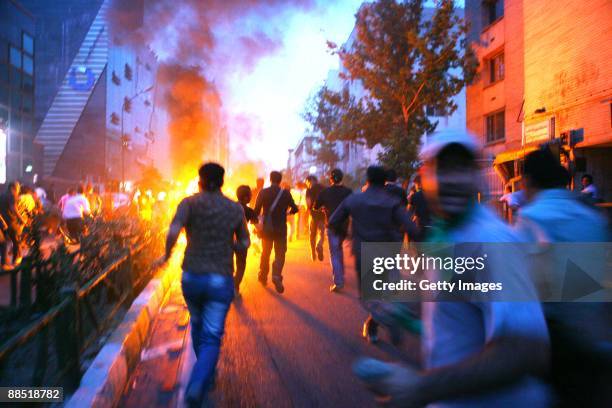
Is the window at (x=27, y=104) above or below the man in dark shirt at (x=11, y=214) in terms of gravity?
above

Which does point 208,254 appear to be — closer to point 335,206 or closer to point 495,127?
point 335,206

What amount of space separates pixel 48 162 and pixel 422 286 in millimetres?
44239

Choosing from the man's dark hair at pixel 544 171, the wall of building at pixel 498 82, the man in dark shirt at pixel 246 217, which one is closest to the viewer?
the man's dark hair at pixel 544 171

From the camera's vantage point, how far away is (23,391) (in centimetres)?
340

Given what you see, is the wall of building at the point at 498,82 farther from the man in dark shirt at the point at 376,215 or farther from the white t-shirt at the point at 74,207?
the man in dark shirt at the point at 376,215

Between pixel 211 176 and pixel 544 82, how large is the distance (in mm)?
16367

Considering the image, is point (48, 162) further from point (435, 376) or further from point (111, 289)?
point (435, 376)

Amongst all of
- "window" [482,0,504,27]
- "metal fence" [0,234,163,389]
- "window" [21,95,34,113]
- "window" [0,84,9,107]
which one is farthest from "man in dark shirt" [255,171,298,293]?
"window" [21,95,34,113]

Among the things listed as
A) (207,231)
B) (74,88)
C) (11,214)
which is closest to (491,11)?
(11,214)

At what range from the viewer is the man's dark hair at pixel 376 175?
5883 mm

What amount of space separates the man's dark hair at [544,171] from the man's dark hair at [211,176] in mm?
2408

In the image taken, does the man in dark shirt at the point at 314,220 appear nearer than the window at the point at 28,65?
Yes

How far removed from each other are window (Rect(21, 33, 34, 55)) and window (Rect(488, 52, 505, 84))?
25118 mm

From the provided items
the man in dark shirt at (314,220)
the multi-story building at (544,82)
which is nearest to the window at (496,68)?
the multi-story building at (544,82)
